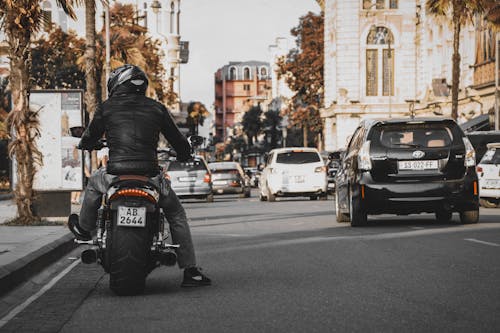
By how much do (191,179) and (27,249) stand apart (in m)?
23.0

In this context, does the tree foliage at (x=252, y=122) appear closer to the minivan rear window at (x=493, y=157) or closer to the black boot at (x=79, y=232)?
the minivan rear window at (x=493, y=157)

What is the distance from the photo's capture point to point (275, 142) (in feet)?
405

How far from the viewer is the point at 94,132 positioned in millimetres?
9422

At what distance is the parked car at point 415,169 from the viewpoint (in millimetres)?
17188

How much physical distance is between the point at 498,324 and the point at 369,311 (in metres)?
1.01

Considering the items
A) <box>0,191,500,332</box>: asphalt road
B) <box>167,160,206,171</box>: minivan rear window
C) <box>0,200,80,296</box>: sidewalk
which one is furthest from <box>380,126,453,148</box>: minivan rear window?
<box>167,160,206,171</box>: minivan rear window

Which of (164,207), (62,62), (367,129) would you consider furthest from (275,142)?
(164,207)

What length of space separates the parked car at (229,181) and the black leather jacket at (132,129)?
33116 mm

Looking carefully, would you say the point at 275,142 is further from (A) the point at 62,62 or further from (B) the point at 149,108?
(B) the point at 149,108

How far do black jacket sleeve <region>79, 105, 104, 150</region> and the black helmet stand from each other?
23 cm

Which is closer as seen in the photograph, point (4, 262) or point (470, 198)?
point (4, 262)

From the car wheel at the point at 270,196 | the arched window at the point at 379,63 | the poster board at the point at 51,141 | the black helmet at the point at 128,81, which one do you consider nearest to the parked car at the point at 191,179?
the car wheel at the point at 270,196

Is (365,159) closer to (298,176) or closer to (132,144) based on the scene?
(132,144)

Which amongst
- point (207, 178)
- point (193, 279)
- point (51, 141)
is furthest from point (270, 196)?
point (193, 279)
